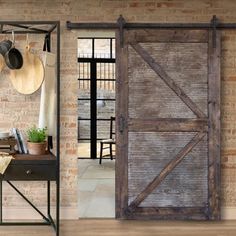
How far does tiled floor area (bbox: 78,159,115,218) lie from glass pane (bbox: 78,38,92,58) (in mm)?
2286

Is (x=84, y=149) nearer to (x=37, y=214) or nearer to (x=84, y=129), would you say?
(x=84, y=129)

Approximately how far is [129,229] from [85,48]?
19.5 ft

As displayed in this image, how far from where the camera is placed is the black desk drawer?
477cm

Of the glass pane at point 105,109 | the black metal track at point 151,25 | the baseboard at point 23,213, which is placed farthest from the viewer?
the glass pane at point 105,109

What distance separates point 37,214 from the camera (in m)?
5.58

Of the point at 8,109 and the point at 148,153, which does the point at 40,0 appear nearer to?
the point at 8,109

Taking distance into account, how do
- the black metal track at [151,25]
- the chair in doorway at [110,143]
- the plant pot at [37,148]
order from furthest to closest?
the chair in doorway at [110,143] < the black metal track at [151,25] < the plant pot at [37,148]

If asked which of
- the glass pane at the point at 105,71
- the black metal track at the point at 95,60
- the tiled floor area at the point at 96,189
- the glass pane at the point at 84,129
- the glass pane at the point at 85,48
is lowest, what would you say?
the tiled floor area at the point at 96,189

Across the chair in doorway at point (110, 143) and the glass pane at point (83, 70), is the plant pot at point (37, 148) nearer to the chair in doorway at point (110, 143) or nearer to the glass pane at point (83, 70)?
the chair in doorway at point (110, 143)

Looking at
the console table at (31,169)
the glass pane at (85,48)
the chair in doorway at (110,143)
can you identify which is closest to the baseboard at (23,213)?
the console table at (31,169)

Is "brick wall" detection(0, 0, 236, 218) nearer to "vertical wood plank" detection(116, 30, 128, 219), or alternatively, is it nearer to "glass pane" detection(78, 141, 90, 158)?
"vertical wood plank" detection(116, 30, 128, 219)

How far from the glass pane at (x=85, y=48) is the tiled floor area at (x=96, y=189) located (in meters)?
2.29

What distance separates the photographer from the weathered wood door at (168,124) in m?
5.47

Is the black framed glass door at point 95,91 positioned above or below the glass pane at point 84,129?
Answer: above
